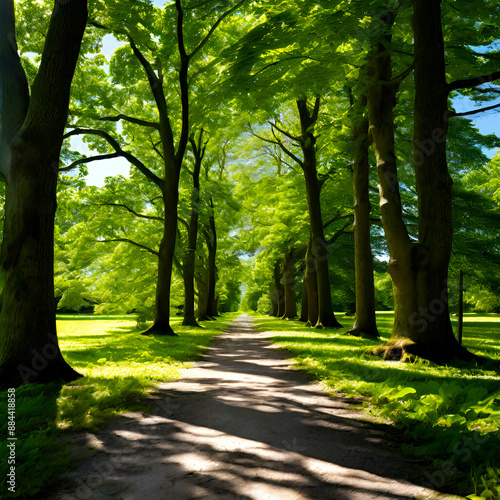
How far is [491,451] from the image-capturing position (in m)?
2.58

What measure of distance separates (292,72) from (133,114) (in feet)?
32.4

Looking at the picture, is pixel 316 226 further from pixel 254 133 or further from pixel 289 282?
pixel 289 282

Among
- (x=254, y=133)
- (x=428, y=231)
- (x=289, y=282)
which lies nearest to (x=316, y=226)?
(x=254, y=133)

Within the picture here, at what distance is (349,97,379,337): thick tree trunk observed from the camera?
12359 millimetres

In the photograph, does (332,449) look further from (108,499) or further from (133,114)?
(133,114)

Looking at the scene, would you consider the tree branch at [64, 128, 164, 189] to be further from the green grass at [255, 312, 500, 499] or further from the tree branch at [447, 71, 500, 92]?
the tree branch at [447, 71, 500, 92]

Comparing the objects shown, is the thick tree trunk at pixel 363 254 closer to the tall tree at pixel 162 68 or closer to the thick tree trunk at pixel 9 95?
the tall tree at pixel 162 68

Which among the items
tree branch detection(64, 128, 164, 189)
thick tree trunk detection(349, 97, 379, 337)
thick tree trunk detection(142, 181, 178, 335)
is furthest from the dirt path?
tree branch detection(64, 128, 164, 189)

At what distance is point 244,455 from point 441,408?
7.05 ft

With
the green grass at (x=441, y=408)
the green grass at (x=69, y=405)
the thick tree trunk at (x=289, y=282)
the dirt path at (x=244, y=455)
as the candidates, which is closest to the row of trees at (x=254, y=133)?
the green grass at (x=69, y=405)

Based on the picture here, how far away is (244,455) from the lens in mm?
3020

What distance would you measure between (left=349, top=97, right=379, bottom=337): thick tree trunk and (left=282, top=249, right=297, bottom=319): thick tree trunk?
16.0 meters

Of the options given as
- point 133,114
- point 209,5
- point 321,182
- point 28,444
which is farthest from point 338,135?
point 28,444

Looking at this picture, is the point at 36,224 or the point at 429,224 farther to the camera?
the point at 429,224
